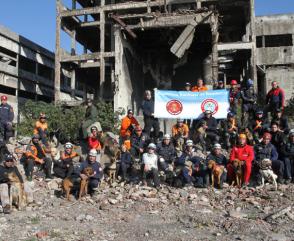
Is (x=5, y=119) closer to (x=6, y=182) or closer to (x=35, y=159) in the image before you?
(x=35, y=159)

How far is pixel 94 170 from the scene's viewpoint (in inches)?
415

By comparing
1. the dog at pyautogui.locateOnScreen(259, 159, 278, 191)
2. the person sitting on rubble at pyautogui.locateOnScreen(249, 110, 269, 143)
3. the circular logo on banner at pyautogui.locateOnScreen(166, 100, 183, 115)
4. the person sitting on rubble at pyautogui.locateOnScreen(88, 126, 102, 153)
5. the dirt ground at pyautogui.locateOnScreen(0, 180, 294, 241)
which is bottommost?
the dirt ground at pyautogui.locateOnScreen(0, 180, 294, 241)

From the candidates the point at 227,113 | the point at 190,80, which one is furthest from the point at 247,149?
the point at 190,80

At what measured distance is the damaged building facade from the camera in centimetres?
1895

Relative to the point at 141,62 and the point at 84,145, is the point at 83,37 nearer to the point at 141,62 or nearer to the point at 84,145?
the point at 141,62

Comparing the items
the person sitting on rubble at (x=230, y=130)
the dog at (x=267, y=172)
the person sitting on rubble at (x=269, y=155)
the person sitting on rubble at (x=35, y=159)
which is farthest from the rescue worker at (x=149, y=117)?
the dog at (x=267, y=172)

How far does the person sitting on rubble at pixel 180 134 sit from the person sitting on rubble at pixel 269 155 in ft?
7.88

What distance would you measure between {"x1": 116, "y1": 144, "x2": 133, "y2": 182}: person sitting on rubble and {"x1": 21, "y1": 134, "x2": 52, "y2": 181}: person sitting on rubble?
200 centimetres

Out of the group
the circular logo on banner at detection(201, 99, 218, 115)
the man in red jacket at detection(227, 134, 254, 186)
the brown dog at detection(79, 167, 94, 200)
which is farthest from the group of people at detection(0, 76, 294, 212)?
the circular logo on banner at detection(201, 99, 218, 115)

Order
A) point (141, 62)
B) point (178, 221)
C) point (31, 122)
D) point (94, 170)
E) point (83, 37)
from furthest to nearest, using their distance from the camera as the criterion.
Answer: point (83, 37)
point (141, 62)
point (31, 122)
point (94, 170)
point (178, 221)

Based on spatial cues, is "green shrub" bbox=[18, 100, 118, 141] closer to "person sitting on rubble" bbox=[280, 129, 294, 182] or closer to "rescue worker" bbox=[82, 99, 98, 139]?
"rescue worker" bbox=[82, 99, 98, 139]

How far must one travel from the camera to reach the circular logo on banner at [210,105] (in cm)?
1411

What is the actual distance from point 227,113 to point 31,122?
28.5 feet

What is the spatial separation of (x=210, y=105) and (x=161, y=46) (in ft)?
30.6
